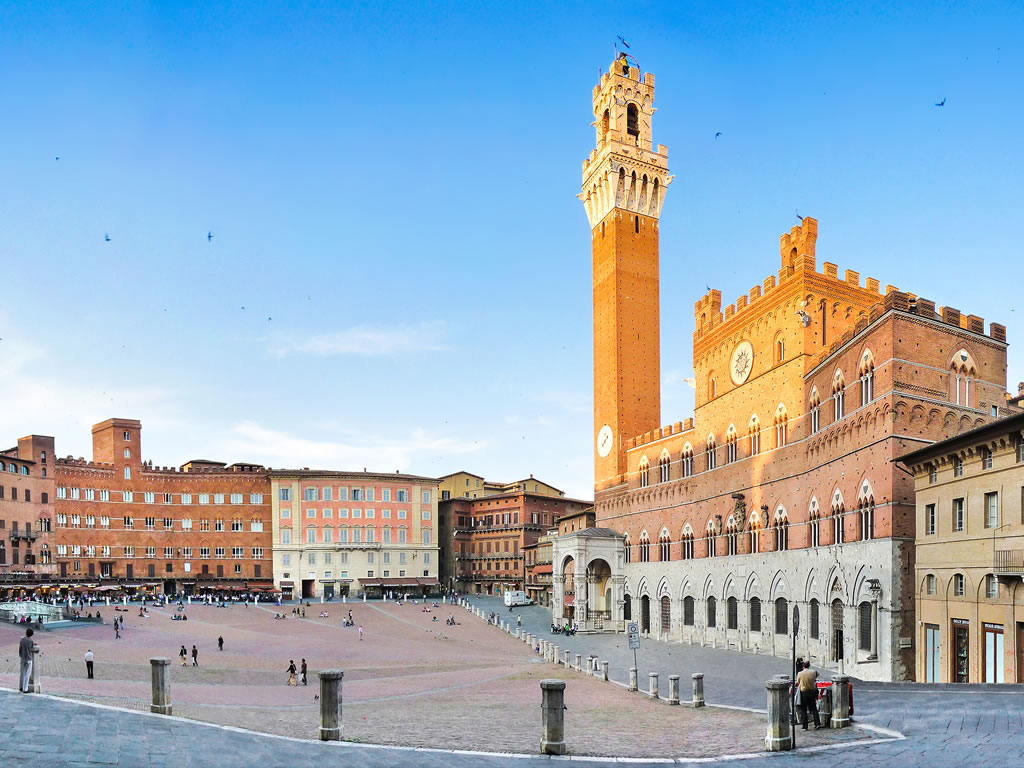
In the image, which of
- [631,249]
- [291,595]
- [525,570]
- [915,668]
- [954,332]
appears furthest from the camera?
[525,570]

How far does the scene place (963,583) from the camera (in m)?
27.5

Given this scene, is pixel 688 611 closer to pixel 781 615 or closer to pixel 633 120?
pixel 781 615

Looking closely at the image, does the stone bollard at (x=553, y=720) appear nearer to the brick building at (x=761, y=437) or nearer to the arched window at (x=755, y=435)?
the brick building at (x=761, y=437)

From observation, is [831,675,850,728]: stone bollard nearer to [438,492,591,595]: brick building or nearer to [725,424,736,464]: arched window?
[725,424,736,464]: arched window

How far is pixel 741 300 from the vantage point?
1983 inches

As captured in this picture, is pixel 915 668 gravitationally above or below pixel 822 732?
→ below

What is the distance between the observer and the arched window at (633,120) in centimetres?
7075

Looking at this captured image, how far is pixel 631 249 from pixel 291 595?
52.3 metres

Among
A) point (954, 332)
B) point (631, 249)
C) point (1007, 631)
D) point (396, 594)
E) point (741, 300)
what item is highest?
point (631, 249)

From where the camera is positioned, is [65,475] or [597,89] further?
[65,475]

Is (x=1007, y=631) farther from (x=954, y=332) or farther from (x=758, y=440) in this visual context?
(x=758, y=440)

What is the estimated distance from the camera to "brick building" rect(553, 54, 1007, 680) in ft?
106

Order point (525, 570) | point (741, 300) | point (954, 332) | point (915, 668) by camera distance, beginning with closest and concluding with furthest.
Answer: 1. point (915, 668)
2. point (954, 332)
3. point (741, 300)
4. point (525, 570)

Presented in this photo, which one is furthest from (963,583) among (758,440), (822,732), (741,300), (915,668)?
(741,300)
